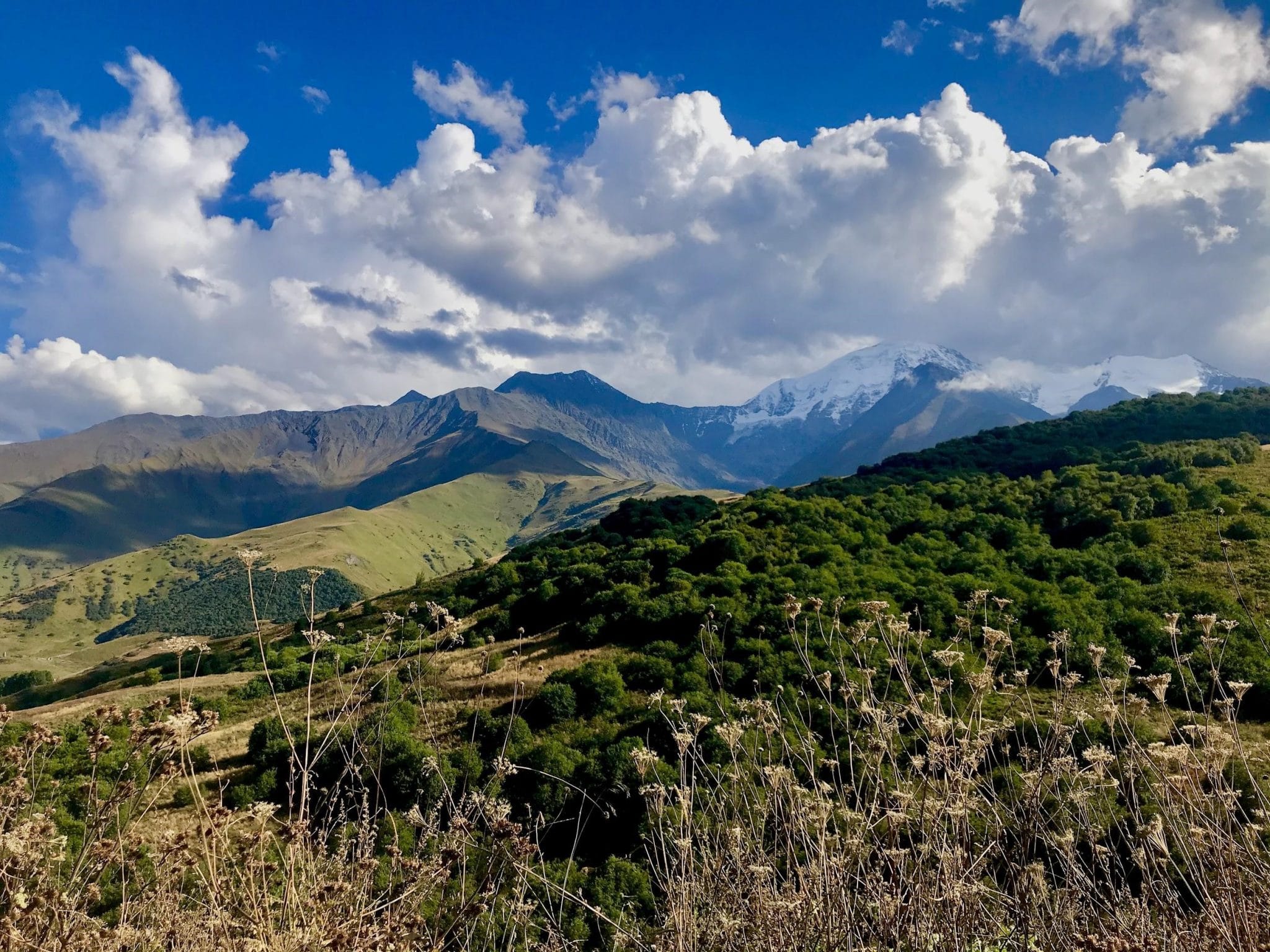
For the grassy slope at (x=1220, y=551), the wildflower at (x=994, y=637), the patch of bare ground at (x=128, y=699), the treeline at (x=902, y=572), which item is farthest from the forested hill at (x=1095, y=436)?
the wildflower at (x=994, y=637)

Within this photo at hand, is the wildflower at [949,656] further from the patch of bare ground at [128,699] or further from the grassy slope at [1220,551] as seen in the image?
the grassy slope at [1220,551]

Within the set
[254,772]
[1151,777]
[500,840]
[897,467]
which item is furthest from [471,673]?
[897,467]

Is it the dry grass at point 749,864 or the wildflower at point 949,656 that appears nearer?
the dry grass at point 749,864

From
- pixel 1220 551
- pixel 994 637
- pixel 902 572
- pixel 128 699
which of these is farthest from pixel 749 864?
pixel 1220 551

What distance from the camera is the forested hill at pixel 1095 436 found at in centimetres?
6762

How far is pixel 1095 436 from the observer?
78.6 metres

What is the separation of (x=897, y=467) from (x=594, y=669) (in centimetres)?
5524

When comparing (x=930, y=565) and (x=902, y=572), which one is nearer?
(x=902, y=572)

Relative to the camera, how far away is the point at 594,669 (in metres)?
26.7

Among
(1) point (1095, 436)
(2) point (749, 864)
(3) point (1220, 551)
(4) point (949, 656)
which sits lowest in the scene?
(3) point (1220, 551)

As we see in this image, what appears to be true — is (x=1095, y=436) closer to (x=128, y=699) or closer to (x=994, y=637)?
(x=994, y=637)

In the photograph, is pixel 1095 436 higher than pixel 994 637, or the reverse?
pixel 1095 436

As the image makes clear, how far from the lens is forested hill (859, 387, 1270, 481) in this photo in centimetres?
6762

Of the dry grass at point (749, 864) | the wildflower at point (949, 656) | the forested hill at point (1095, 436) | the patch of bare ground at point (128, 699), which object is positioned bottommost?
the patch of bare ground at point (128, 699)
